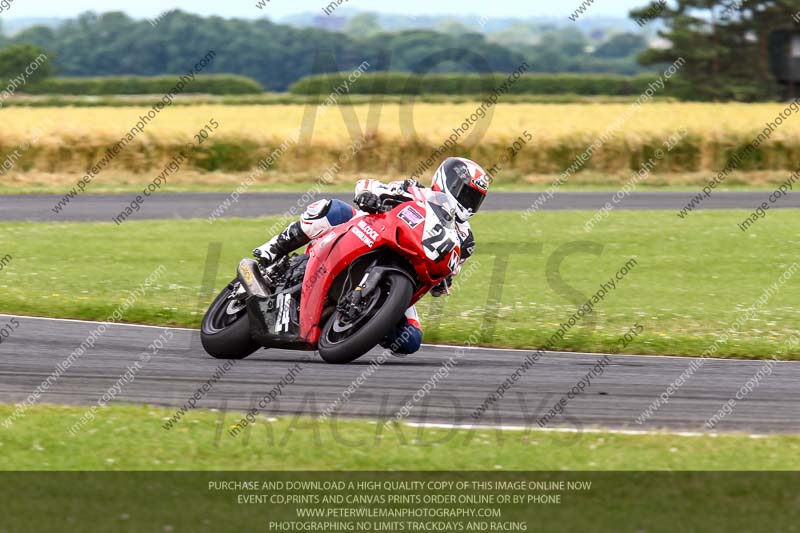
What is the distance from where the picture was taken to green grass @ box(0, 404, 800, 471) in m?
7.35

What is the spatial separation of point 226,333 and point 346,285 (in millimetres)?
1202

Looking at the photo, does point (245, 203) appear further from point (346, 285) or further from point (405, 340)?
point (346, 285)

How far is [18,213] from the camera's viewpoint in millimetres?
24766

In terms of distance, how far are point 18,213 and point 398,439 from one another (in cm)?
1872

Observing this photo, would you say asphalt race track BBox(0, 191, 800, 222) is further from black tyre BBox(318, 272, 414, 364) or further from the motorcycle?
black tyre BBox(318, 272, 414, 364)

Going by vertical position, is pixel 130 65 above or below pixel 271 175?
below

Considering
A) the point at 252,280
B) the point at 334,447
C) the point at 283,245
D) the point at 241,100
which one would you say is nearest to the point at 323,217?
the point at 283,245

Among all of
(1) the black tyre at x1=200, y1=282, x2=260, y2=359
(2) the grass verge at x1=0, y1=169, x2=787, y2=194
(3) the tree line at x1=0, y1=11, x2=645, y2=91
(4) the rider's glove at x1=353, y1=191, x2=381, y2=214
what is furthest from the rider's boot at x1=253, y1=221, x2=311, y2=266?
(3) the tree line at x1=0, y1=11, x2=645, y2=91

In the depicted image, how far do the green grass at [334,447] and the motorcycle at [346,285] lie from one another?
1560mm

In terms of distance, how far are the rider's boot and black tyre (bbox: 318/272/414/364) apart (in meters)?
0.84

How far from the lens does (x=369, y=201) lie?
9.98 metres

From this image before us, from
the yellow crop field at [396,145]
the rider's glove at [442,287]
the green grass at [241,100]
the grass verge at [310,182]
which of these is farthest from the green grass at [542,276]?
the green grass at [241,100]
